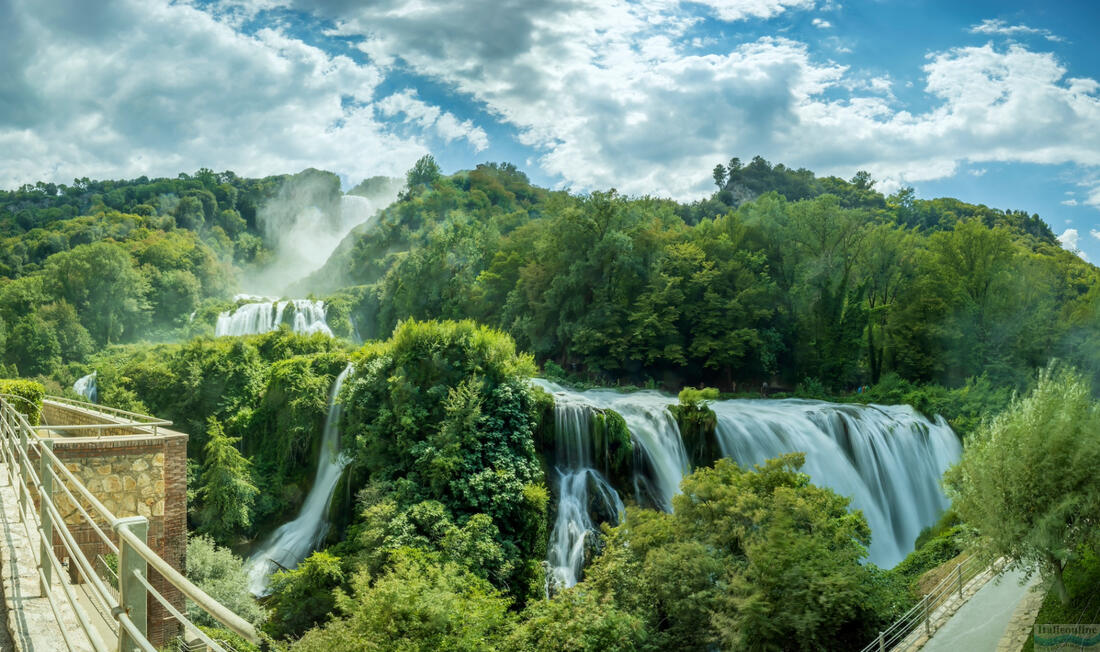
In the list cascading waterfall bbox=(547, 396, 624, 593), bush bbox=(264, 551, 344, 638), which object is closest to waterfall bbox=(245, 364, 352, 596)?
bush bbox=(264, 551, 344, 638)

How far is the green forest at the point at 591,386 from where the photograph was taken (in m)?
13.2

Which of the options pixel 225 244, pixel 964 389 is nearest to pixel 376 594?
pixel 964 389

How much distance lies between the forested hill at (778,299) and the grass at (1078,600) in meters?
19.2

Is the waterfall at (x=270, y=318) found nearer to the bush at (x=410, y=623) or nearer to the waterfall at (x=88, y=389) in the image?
the waterfall at (x=88, y=389)

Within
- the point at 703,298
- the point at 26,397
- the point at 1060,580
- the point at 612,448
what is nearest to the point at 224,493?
the point at 26,397

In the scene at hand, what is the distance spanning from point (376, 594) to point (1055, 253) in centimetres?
5028

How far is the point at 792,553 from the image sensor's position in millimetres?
12961

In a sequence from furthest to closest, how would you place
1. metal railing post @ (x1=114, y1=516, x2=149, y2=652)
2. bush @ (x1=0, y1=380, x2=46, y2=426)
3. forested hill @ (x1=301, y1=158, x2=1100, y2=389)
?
forested hill @ (x1=301, y1=158, x2=1100, y2=389), bush @ (x1=0, y1=380, x2=46, y2=426), metal railing post @ (x1=114, y1=516, x2=149, y2=652)

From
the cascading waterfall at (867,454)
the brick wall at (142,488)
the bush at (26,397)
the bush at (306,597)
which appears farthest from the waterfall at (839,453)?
the bush at (26,397)

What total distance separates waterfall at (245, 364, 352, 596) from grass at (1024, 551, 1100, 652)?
56.9ft

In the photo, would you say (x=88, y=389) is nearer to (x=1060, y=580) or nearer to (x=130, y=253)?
(x=130, y=253)

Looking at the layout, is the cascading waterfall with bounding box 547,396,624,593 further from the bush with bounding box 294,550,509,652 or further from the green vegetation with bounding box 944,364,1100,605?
the green vegetation with bounding box 944,364,1100,605

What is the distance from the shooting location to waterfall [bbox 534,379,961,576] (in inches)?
813

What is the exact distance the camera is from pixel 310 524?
2123 cm
